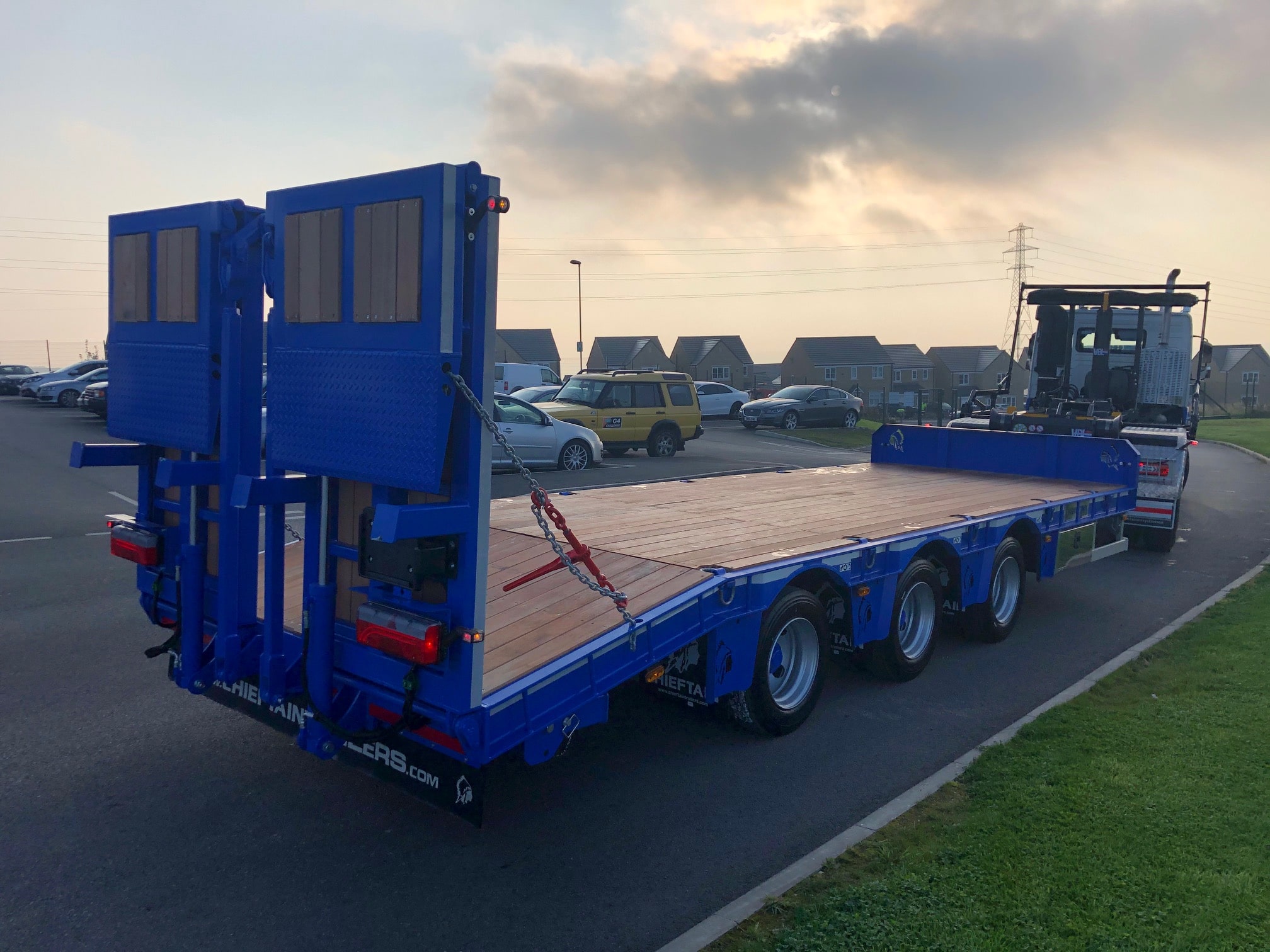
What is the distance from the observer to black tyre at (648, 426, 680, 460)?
2242 cm

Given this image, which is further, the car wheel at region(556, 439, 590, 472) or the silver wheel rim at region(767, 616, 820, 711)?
the car wheel at region(556, 439, 590, 472)

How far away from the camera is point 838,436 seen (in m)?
31.8

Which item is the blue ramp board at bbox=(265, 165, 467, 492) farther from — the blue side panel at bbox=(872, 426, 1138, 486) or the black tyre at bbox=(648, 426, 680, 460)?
the black tyre at bbox=(648, 426, 680, 460)

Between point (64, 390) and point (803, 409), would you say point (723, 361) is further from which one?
point (64, 390)

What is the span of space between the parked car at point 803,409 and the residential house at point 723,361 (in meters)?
59.0

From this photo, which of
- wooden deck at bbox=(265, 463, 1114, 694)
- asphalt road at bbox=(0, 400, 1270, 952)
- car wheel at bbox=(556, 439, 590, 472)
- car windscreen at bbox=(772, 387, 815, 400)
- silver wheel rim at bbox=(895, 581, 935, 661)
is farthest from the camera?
car windscreen at bbox=(772, 387, 815, 400)

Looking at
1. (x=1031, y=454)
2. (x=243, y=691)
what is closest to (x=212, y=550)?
(x=243, y=691)

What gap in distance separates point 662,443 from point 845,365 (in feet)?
225

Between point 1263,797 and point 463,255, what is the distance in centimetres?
441

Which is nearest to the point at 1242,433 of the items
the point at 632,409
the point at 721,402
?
the point at 721,402

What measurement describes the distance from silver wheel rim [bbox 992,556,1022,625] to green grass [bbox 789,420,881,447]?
66.0 feet

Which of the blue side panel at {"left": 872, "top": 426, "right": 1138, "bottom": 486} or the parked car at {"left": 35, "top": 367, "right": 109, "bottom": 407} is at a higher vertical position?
the blue side panel at {"left": 872, "top": 426, "right": 1138, "bottom": 486}

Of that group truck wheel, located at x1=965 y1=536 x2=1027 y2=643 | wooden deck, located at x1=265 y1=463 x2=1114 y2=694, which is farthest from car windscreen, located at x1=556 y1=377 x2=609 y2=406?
truck wheel, located at x1=965 y1=536 x2=1027 y2=643

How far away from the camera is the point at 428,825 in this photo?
177 inches
